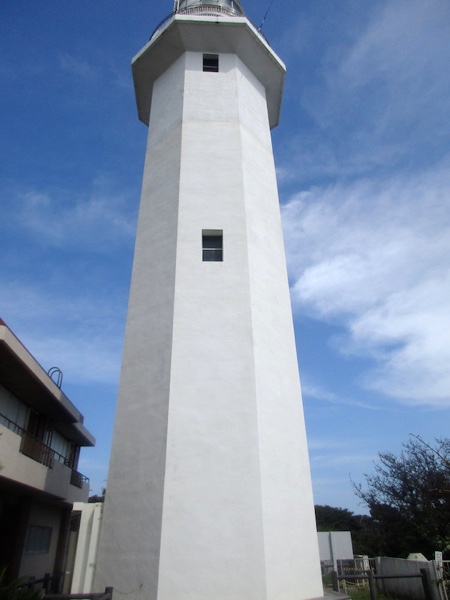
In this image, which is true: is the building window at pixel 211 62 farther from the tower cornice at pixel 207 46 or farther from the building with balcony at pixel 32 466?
the building with balcony at pixel 32 466

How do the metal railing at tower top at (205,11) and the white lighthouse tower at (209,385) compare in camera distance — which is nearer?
the white lighthouse tower at (209,385)

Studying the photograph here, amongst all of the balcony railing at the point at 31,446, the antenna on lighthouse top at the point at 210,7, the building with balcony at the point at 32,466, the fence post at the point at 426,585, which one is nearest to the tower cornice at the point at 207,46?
the antenna on lighthouse top at the point at 210,7

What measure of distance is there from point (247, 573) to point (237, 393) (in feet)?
10.1

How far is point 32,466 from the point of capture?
13.6m

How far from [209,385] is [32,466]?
25.2 feet

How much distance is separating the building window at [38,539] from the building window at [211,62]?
55.1 feet

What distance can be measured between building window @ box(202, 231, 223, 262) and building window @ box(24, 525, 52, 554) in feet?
40.1

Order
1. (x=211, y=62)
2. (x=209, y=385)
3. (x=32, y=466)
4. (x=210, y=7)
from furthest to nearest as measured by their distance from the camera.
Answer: (x=210, y=7)
(x=211, y=62)
(x=32, y=466)
(x=209, y=385)

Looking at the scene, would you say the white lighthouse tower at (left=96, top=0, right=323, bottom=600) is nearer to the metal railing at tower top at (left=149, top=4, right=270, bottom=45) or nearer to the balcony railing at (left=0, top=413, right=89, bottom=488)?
the metal railing at tower top at (left=149, top=4, right=270, bottom=45)

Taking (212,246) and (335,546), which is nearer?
(335,546)

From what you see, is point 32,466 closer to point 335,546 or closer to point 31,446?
point 31,446

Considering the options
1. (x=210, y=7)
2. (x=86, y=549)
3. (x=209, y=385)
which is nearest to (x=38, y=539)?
(x=86, y=549)

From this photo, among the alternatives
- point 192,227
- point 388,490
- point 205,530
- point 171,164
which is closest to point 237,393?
point 205,530

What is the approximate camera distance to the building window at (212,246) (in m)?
11.1
